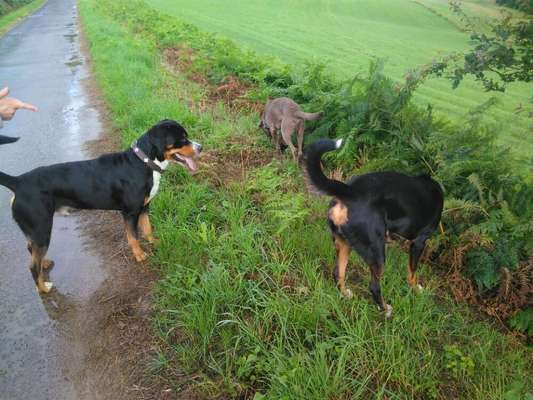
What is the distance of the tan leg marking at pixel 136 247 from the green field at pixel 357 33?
14.1 feet

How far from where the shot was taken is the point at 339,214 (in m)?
3.26

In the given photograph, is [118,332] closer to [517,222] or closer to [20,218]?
[20,218]

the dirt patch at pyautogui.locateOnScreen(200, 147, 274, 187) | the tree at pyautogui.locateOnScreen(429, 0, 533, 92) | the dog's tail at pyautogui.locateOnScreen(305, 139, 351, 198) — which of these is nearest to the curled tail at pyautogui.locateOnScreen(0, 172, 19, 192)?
the dirt patch at pyautogui.locateOnScreen(200, 147, 274, 187)

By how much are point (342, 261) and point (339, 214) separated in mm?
486

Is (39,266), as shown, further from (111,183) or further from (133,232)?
(111,183)

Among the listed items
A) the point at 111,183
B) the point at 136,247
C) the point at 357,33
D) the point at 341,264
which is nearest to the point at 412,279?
the point at 341,264

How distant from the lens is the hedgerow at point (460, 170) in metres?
3.82

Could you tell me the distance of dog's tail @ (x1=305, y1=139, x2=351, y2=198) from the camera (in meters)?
3.01

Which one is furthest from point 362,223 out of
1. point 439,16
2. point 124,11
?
point 439,16

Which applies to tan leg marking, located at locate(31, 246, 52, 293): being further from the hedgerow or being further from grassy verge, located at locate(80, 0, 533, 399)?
the hedgerow

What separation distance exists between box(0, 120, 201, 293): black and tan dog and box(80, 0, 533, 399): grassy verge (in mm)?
471

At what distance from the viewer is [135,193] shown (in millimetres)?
4203

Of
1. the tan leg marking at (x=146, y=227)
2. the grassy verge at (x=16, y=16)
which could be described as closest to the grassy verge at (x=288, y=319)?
the tan leg marking at (x=146, y=227)

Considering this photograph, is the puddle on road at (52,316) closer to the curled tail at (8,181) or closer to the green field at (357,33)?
the curled tail at (8,181)
